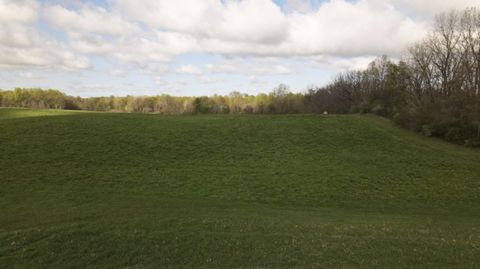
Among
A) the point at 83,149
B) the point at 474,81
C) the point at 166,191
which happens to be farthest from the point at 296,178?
the point at 474,81

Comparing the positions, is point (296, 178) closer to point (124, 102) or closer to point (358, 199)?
point (358, 199)

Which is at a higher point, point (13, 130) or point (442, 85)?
point (442, 85)

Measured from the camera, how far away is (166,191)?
23203 millimetres

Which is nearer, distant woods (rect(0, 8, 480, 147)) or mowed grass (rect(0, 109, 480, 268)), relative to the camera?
mowed grass (rect(0, 109, 480, 268))

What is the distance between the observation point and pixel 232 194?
23.1 meters

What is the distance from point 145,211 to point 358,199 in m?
13.5

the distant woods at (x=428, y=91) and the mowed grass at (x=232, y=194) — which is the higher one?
the distant woods at (x=428, y=91)

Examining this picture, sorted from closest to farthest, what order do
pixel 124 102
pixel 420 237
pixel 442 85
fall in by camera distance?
1. pixel 420 237
2. pixel 442 85
3. pixel 124 102

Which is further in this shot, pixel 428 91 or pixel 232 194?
pixel 428 91

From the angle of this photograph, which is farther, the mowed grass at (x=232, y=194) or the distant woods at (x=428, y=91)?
the distant woods at (x=428, y=91)

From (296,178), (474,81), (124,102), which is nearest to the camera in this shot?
(296,178)

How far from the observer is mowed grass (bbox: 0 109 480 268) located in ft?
38.2

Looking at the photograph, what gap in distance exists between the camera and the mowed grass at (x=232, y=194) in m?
11.6

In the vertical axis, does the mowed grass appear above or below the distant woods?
below
